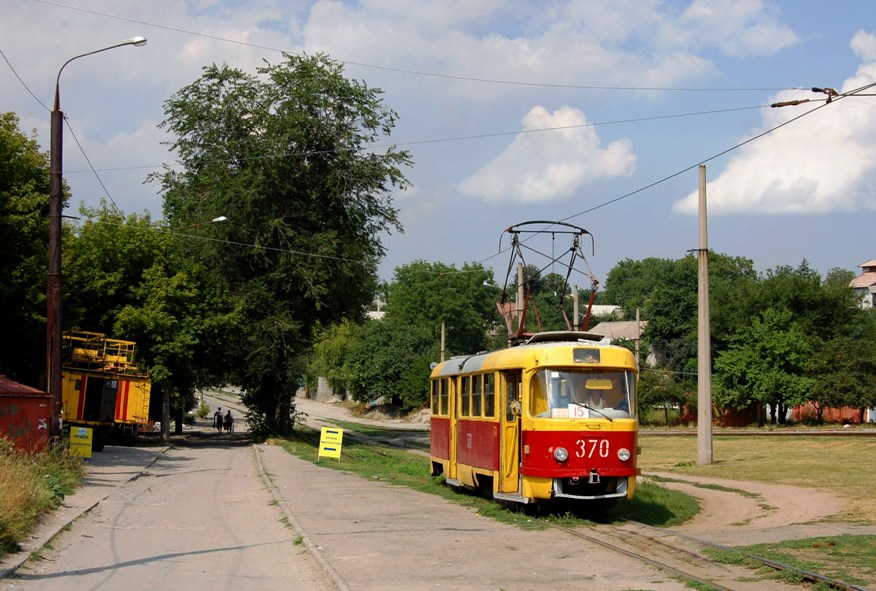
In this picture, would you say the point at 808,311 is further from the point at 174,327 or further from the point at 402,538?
the point at 402,538

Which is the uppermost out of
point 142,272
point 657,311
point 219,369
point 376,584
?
point 657,311

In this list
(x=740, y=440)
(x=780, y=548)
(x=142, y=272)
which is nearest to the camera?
(x=780, y=548)

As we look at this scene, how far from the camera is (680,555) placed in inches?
482

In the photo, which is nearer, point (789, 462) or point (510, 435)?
point (510, 435)

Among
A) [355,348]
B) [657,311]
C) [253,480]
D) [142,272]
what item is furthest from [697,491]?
[657,311]

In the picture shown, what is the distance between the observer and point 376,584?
10555 mm

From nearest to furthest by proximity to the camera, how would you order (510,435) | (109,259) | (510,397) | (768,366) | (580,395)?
(580,395)
(510,435)
(510,397)
(109,259)
(768,366)

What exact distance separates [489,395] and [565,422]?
2966 millimetres

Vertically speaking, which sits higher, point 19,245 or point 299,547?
point 19,245

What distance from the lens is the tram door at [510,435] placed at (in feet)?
54.7

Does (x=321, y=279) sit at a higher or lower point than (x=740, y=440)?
higher

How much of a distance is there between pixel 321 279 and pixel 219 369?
298 inches

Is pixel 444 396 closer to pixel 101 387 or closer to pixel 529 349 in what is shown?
pixel 529 349

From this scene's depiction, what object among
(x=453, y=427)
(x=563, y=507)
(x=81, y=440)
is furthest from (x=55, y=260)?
(x=563, y=507)
